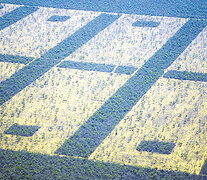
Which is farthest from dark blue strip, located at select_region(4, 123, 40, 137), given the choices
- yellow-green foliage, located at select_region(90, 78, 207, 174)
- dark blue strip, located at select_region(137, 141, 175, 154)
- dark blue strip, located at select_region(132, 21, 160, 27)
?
dark blue strip, located at select_region(132, 21, 160, 27)

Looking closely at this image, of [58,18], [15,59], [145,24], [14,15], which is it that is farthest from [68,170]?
[14,15]

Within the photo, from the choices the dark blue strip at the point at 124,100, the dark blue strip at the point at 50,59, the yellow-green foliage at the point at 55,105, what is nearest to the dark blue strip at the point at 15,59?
the dark blue strip at the point at 50,59

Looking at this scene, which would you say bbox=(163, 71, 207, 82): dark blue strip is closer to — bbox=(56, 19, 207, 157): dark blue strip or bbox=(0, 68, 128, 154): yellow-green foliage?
bbox=(56, 19, 207, 157): dark blue strip

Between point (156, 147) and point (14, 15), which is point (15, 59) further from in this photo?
point (156, 147)

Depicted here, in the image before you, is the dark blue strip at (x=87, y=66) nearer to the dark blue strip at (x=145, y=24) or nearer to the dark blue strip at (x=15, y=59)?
the dark blue strip at (x=15, y=59)

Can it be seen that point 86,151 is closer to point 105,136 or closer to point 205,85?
point 105,136

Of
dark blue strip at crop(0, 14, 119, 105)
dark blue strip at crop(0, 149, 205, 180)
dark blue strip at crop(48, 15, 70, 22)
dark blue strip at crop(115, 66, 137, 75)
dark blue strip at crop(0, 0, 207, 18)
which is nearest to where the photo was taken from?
dark blue strip at crop(0, 149, 205, 180)
